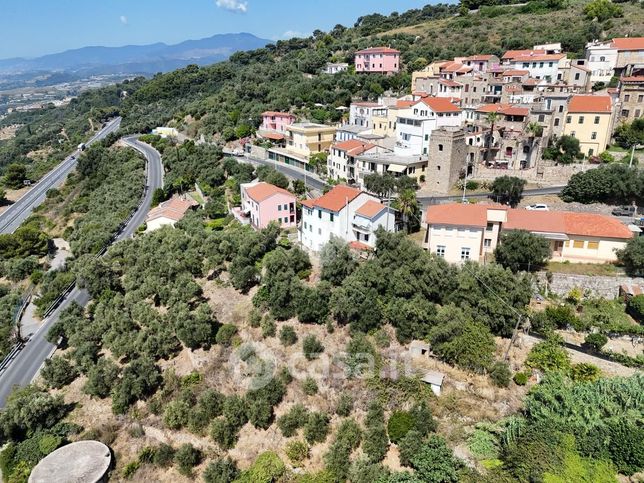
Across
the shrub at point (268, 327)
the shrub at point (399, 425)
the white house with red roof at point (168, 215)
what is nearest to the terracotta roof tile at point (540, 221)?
the shrub at point (268, 327)

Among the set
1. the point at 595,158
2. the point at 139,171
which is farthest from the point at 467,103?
the point at 139,171

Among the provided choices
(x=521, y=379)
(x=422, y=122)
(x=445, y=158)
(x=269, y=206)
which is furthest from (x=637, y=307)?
(x=269, y=206)

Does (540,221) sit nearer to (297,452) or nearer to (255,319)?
(255,319)

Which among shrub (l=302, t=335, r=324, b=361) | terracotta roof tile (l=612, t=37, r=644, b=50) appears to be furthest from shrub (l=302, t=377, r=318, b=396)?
terracotta roof tile (l=612, t=37, r=644, b=50)

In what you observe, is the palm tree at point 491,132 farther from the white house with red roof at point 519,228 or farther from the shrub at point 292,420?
the shrub at point 292,420

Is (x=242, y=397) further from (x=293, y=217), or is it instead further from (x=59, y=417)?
A: (x=293, y=217)
